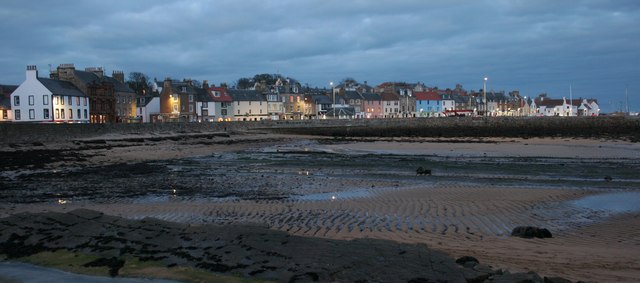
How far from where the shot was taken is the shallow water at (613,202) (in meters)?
13.9

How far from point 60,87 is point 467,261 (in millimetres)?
71429

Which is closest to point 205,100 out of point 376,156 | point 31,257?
point 376,156

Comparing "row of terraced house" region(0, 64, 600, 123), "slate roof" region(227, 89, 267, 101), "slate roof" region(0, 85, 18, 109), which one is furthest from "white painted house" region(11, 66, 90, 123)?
"slate roof" region(227, 89, 267, 101)

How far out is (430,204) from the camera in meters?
14.3

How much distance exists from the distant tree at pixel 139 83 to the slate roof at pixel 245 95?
18.1m

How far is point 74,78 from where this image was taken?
2867 inches

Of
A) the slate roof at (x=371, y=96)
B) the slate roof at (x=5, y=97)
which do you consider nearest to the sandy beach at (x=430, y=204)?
the slate roof at (x=5, y=97)

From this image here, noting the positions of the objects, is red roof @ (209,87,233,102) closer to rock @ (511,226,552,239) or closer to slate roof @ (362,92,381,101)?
slate roof @ (362,92,381,101)

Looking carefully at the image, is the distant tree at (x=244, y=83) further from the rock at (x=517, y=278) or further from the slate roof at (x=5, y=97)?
the rock at (x=517, y=278)

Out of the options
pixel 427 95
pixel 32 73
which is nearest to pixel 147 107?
pixel 32 73

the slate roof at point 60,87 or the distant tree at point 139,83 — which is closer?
the slate roof at point 60,87

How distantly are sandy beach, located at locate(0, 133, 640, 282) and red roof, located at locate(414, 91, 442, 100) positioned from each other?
117785mm

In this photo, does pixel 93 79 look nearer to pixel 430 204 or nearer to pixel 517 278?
pixel 430 204

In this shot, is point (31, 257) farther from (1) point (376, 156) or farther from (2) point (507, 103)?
(2) point (507, 103)
